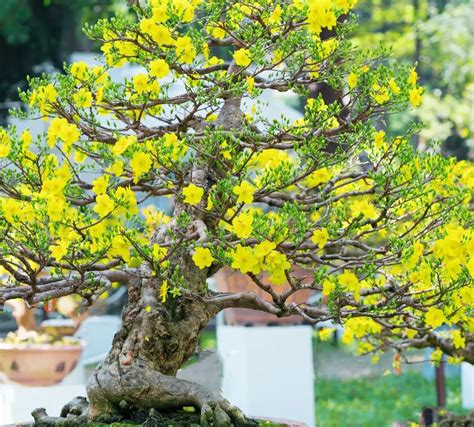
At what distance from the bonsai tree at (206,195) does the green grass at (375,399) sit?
13.0 feet

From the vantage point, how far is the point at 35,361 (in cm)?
489

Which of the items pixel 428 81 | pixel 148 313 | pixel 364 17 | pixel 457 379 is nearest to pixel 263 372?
pixel 148 313

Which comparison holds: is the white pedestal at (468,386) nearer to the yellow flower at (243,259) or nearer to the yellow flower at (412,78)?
the yellow flower at (412,78)

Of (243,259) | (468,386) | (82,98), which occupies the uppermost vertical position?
(82,98)

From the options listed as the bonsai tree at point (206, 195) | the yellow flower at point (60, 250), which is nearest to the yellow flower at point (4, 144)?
the bonsai tree at point (206, 195)

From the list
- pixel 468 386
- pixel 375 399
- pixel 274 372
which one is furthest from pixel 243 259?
pixel 375 399

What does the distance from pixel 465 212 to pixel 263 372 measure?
2739 mm

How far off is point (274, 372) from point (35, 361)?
1177 mm

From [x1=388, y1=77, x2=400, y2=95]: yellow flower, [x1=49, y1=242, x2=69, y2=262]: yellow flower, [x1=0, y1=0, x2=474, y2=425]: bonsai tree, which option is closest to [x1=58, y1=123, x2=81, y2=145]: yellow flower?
[x1=0, y1=0, x2=474, y2=425]: bonsai tree

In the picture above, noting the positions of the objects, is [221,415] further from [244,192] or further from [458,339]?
[458,339]

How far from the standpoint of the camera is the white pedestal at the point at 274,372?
475cm

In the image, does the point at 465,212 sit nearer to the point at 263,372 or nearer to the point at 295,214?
the point at 295,214

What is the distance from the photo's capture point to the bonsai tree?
78.7 inches

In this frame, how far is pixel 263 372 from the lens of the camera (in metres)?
4.85
